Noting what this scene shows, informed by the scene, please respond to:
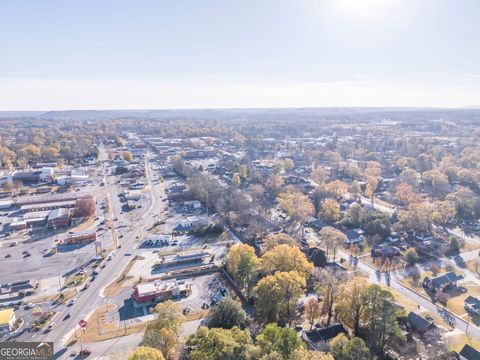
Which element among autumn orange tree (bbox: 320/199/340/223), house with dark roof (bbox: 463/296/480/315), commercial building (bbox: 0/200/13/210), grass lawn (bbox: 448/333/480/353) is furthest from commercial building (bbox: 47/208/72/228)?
house with dark roof (bbox: 463/296/480/315)

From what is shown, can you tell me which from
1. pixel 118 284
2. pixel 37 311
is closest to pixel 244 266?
pixel 118 284

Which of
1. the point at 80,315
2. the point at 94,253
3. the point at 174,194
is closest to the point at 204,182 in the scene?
the point at 174,194

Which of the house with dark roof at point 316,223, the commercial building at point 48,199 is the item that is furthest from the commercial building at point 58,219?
the house with dark roof at point 316,223

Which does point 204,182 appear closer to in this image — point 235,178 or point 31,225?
point 235,178

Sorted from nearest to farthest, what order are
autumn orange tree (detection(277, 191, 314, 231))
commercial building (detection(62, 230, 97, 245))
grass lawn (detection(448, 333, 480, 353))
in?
1. grass lawn (detection(448, 333, 480, 353))
2. commercial building (detection(62, 230, 97, 245))
3. autumn orange tree (detection(277, 191, 314, 231))

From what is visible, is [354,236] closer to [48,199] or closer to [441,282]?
[441,282]

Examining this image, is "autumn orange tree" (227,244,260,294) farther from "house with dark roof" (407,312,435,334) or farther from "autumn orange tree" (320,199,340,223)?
"autumn orange tree" (320,199,340,223)
